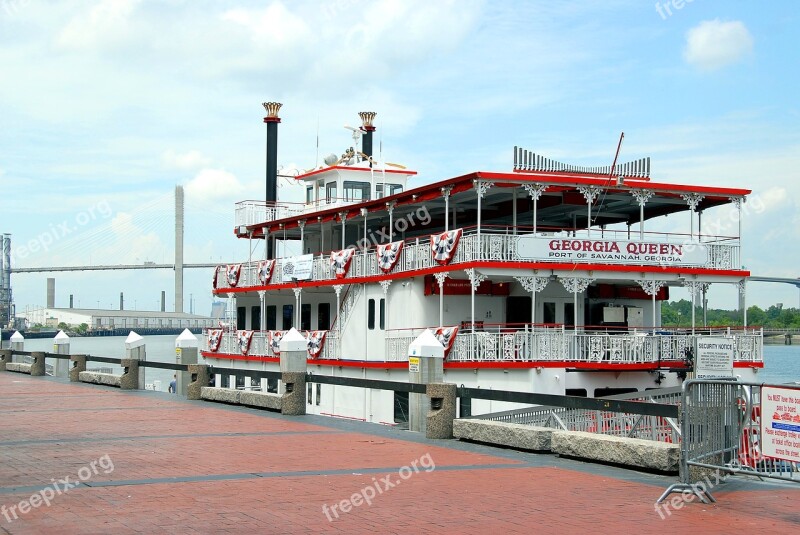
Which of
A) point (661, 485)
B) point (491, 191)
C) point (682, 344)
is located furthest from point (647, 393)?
point (661, 485)

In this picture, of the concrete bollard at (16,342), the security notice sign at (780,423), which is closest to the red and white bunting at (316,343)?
the concrete bollard at (16,342)

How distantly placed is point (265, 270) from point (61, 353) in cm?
723

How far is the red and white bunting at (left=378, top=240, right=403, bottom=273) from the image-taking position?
27.7m

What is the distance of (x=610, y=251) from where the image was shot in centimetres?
2520

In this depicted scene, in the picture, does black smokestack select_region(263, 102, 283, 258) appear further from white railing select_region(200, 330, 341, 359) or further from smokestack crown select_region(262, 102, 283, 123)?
white railing select_region(200, 330, 341, 359)

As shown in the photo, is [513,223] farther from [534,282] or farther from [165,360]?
[165,360]

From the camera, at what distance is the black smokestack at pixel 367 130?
44.6 m

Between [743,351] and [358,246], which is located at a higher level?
[358,246]

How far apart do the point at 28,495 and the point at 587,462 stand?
6.36m

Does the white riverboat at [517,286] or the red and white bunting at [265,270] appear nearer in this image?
the white riverboat at [517,286]

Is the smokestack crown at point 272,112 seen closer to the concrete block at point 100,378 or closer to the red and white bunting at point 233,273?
the red and white bunting at point 233,273

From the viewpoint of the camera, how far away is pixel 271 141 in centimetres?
4462

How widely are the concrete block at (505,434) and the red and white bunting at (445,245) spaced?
1059 cm

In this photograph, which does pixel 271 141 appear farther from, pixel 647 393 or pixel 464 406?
pixel 647 393
